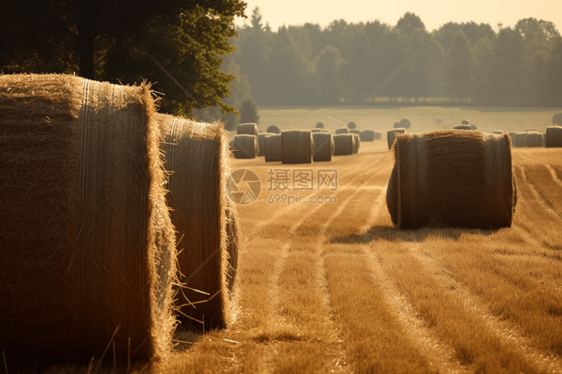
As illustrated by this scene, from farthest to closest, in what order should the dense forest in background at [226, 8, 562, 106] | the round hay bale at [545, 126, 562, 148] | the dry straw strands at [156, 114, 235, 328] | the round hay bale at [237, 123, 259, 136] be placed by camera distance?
the dense forest in background at [226, 8, 562, 106] < the round hay bale at [237, 123, 259, 136] < the round hay bale at [545, 126, 562, 148] < the dry straw strands at [156, 114, 235, 328]

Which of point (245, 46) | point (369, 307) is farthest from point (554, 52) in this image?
point (369, 307)

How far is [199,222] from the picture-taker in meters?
4.99

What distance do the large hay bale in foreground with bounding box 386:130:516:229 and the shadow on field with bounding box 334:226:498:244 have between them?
10.3 inches

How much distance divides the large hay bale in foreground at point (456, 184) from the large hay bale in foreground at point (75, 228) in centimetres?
670

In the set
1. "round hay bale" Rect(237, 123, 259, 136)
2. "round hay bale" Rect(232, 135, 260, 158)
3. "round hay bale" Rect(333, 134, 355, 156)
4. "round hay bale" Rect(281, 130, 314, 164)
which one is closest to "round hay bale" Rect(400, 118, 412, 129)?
"round hay bale" Rect(237, 123, 259, 136)

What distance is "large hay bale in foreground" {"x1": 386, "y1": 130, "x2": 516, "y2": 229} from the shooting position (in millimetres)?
9867

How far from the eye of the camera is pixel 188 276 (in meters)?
4.99

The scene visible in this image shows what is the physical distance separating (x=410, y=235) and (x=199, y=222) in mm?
5536

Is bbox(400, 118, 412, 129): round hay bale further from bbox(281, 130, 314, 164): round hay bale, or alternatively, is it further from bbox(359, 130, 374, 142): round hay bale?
bbox(281, 130, 314, 164): round hay bale

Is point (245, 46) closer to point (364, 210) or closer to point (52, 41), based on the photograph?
point (52, 41)

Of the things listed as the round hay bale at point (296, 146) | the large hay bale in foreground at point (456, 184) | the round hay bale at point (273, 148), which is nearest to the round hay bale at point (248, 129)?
the round hay bale at point (273, 148)

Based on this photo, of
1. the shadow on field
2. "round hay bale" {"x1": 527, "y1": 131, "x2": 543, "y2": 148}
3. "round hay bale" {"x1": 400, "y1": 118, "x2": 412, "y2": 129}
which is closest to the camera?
the shadow on field

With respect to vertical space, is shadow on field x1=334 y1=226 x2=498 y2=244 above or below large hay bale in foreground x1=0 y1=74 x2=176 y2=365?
below

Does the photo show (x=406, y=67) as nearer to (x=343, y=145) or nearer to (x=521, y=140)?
(x=521, y=140)
